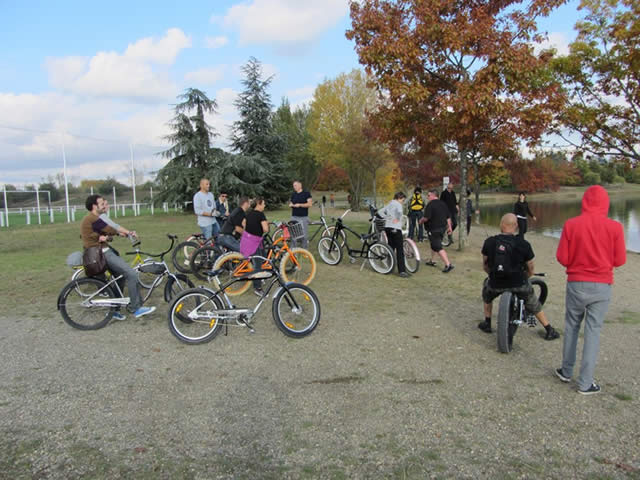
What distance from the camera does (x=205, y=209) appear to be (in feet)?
29.7

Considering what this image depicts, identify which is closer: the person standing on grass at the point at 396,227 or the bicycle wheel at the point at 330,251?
the person standing on grass at the point at 396,227

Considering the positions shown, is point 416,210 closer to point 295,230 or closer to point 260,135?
point 295,230

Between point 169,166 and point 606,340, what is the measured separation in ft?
97.3

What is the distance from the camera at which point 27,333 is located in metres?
5.48

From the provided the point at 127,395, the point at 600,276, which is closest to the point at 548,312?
the point at 600,276

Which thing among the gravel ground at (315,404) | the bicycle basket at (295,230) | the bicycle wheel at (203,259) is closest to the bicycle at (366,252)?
the bicycle basket at (295,230)

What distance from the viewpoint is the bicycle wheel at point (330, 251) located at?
9742 millimetres

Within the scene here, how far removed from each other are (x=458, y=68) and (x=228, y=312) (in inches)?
368

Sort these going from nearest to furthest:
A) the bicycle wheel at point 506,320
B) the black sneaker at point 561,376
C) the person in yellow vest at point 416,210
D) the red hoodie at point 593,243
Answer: the red hoodie at point 593,243 < the black sneaker at point 561,376 < the bicycle wheel at point 506,320 < the person in yellow vest at point 416,210

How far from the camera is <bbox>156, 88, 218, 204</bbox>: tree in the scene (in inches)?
1168

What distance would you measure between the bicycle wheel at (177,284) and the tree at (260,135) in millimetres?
27033

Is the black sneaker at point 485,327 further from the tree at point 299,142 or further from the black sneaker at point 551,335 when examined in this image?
the tree at point 299,142

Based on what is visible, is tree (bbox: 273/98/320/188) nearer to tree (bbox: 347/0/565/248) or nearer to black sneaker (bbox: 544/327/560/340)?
tree (bbox: 347/0/565/248)

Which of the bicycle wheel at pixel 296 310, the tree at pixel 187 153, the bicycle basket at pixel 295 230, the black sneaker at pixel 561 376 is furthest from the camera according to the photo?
the tree at pixel 187 153
